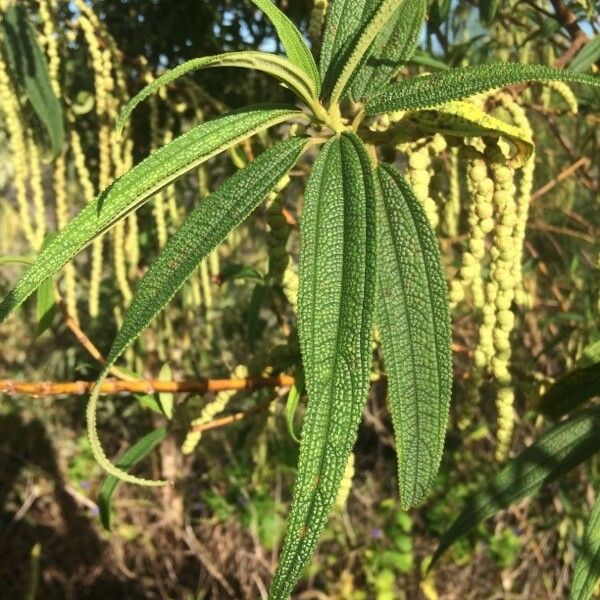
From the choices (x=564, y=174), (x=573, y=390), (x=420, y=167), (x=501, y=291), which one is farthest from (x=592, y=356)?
(x=564, y=174)

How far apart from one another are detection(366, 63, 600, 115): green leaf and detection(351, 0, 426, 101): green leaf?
2.1 inches

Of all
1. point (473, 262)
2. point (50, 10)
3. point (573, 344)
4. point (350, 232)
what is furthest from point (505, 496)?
point (50, 10)

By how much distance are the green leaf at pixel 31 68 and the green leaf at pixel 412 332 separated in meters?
0.74

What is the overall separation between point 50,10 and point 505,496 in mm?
1001

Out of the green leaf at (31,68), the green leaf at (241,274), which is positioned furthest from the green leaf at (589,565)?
the green leaf at (31,68)

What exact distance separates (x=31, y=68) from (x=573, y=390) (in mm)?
917

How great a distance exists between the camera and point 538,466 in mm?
830

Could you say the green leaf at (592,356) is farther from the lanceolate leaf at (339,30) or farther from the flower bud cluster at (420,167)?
the lanceolate leaf at (339,30)

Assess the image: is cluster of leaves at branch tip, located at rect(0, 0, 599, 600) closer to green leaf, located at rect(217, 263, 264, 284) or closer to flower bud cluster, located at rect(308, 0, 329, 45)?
flower bud cluster, located at rect(308, 0, 329, 45)

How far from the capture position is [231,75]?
1.49 m

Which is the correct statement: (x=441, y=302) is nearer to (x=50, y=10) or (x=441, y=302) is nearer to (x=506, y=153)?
(x=506, y=153)

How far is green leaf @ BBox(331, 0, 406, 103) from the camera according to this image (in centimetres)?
49

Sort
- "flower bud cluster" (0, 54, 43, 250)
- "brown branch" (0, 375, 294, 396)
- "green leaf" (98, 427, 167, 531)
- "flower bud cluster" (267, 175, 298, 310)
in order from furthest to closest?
1. "flower bud cluster" (0, 54, 43, 250)
2. "green leaf" (98, 427, 167, 531)
3. "brown branch" (0, 375, 294, 396)
4. "flower bud cluster" (267, 175, 298, 310)

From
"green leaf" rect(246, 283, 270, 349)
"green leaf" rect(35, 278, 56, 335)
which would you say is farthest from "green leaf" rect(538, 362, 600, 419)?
"green leaf" rect(35, 278, 56, 335)
